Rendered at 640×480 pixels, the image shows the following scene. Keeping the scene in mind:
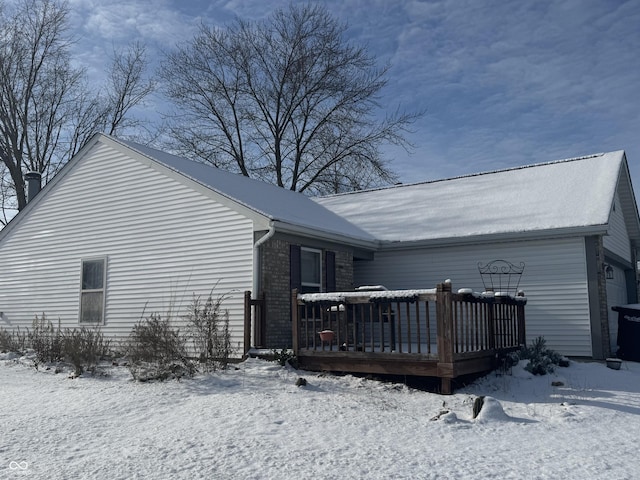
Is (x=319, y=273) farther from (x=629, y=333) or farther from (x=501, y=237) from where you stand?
(x=629, y=333)

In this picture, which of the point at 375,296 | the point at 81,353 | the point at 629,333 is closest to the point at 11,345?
the point at 81,353

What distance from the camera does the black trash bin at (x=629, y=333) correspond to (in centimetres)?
1231

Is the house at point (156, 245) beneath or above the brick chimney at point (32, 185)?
beneath

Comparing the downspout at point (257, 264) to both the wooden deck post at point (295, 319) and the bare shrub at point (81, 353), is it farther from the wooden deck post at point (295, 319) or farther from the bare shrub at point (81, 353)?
the bare shrub at point (81, 353)

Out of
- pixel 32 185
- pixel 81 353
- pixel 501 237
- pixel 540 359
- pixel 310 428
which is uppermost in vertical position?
pixel 32 185

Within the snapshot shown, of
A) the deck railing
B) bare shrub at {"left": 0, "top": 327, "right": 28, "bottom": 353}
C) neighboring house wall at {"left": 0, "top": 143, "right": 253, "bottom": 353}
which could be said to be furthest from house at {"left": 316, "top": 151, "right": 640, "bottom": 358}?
bare shrub at {"left": 0, "top": 327, "right": 28, "bottom": 353}

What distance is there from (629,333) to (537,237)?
2725mm

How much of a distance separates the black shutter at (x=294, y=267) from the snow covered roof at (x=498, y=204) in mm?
2934

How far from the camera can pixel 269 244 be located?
11.3m

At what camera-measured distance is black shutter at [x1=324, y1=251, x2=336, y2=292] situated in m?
12.8

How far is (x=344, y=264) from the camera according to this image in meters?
13.4

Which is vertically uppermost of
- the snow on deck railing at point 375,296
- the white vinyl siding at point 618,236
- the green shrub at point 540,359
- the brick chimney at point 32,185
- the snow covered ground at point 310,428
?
the brick chimney at point 32,185

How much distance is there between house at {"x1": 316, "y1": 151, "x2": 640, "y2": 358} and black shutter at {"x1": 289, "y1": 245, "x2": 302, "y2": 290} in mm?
2851

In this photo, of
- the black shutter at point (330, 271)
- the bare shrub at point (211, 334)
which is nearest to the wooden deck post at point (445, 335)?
the bare shrub at point (211, 334)
